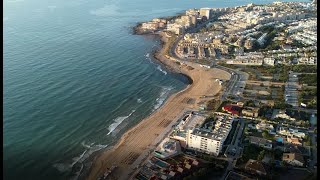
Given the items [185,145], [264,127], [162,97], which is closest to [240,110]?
[264,127]

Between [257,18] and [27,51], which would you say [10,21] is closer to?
[27,51]

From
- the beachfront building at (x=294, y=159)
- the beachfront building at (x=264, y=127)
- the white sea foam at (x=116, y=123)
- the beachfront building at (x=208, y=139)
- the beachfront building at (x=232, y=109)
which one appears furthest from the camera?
the beachfront building at (x=232, y=109)

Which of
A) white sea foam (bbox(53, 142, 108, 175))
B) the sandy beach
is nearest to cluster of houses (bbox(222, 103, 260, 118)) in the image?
the sandy beach

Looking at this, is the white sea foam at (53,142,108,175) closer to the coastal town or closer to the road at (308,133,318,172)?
the coastal town

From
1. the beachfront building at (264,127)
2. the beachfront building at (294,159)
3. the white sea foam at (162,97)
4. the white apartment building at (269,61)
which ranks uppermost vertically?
the white apartment building at (269,61)

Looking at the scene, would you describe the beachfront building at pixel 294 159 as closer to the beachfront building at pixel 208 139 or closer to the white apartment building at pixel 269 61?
the beachfront building at pixel 208 139

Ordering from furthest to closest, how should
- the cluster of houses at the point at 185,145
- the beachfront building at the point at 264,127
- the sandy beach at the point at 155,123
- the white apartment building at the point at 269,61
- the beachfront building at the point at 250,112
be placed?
the white apartment building at the point at 269,61 → the beachfront building at the point at 250,112 → the beachfront building at the point at 264,127 → the sandy beach at the point at 155,123 → the cluster of houses at the point at 185,145

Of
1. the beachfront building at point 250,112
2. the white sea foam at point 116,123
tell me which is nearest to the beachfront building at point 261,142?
the beachfront building at point 250,112
